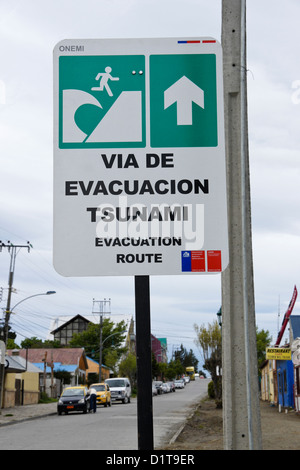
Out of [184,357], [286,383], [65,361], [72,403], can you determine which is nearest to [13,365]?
[72,403]

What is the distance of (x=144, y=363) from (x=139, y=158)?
885 mm

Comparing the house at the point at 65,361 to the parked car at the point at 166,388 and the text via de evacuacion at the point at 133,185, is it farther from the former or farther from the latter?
the text via de evacuacion at the point at 133,185

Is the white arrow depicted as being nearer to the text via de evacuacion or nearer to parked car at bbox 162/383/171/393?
the text via de evacuacion

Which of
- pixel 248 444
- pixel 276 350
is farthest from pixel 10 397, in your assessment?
pixel 248 444

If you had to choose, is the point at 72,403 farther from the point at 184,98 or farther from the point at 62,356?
the point at 62,356

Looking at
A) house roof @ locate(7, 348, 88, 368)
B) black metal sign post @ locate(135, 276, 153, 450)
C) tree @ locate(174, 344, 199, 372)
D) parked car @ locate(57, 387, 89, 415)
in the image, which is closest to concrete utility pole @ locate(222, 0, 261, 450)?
black metal sign post @ locate(135, 276, 153, 450)

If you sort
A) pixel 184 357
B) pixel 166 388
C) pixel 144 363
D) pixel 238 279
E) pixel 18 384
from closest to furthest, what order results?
pixel 144 363
pixel 238 279
pixel 18 384
pixel 166 388
pixel 184 357

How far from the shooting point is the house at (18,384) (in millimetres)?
40625

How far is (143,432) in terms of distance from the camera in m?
2.59

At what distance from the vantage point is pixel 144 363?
263 centimetres

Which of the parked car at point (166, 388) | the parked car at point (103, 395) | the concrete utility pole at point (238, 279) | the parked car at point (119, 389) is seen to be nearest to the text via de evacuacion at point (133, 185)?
the concrete utility pole at point (238, 279)
